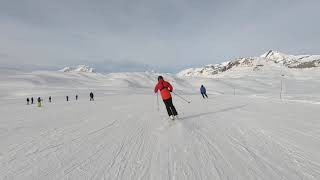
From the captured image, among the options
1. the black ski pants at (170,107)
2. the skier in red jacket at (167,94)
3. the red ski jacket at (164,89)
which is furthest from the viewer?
the red ski jacket at (164,89)

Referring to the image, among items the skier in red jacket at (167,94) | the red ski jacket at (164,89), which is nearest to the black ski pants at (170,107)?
the skier in red jacket at (167,94)

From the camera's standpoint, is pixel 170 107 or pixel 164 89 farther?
pixel 164 89

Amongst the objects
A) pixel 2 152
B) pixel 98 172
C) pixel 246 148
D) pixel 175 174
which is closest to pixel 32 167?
pixel 98 172

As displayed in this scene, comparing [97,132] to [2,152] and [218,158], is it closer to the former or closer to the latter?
[2,152]

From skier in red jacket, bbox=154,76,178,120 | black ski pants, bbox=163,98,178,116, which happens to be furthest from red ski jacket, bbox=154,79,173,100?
black ski pants, bbox=163,98,178,116

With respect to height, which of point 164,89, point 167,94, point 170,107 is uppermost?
point 164,89

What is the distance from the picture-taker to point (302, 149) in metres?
5.60

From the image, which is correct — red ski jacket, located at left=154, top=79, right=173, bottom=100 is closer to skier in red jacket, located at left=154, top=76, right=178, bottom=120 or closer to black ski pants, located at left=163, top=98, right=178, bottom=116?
skier in red jacket, located at left=154, top=76, right=178, bottom=120

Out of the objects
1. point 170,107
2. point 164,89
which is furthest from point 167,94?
point 170,107

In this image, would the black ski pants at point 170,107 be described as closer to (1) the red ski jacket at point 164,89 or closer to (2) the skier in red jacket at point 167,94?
(2) the skier in red jacket at point 167,94

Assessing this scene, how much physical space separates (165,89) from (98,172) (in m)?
6.92

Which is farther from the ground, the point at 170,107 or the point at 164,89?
the point at 164,89

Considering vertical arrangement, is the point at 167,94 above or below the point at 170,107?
above

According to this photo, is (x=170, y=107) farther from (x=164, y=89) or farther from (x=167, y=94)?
(x=164, y=89)
